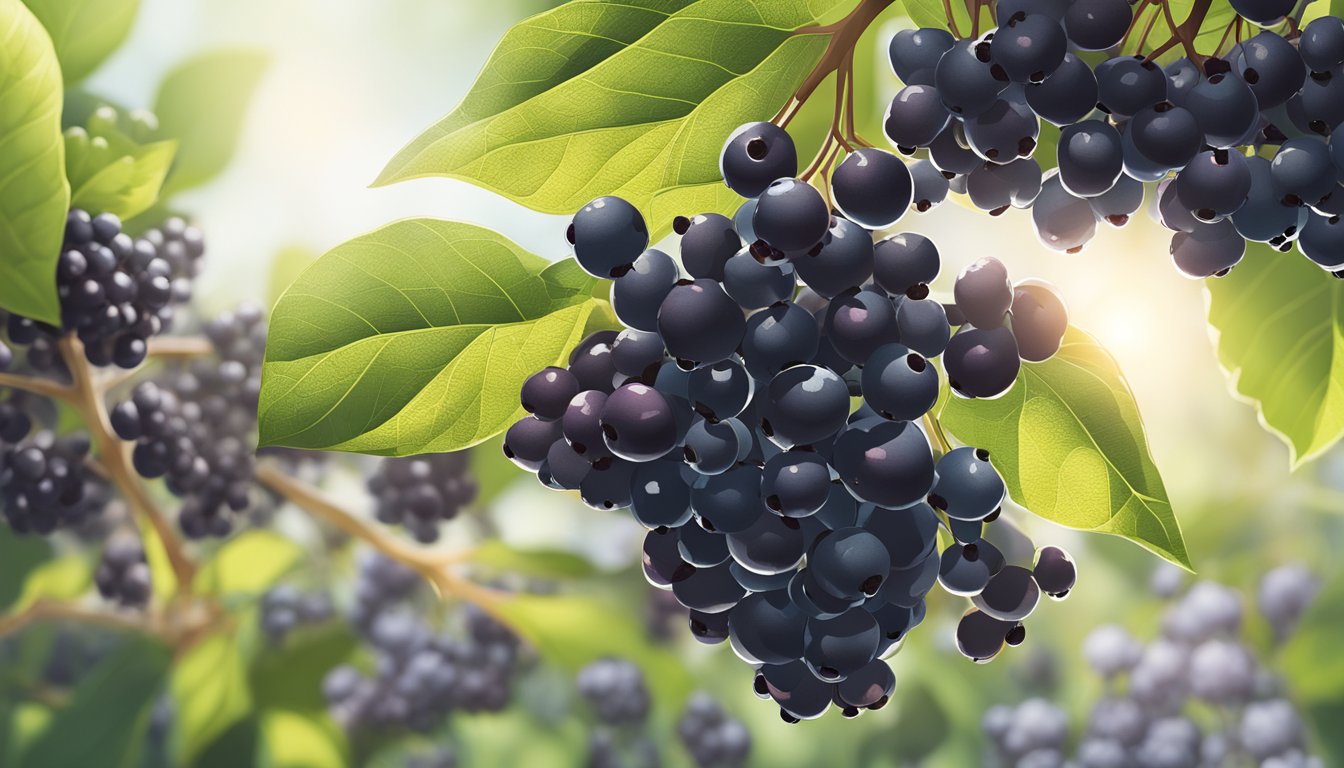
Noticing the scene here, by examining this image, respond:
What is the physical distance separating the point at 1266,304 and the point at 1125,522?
190 millimetres

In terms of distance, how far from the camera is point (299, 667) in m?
1.21

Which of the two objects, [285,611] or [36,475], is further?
[285,611]

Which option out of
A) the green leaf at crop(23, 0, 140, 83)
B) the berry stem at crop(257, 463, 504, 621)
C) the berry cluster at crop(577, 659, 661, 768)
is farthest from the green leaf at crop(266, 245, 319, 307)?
the berry cluster at crop(577, 659, 661, 768)

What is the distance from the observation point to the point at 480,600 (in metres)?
1.05

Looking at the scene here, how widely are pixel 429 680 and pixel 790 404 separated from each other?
A: 1.10 m

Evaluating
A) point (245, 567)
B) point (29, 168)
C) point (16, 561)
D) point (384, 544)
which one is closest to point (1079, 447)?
point (29, 168)

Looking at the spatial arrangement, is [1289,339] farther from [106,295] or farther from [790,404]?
A: [106,295]

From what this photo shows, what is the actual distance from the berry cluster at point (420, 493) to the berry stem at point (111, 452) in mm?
182

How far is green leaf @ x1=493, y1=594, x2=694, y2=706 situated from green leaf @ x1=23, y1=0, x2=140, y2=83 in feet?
1.89

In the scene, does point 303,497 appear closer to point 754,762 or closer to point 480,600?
point 480,600

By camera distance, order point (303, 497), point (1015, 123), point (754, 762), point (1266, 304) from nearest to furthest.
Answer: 1. point (1015, 123)
2. point (1266, 304)
3. point (303, 497)
4. point (754, 762)

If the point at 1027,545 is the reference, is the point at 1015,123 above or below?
above

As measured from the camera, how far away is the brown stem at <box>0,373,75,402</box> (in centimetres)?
77

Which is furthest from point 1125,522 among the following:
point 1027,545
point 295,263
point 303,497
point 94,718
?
point 94,718
